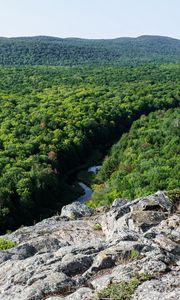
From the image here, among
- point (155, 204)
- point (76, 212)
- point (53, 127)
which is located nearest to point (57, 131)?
point (53, 127)

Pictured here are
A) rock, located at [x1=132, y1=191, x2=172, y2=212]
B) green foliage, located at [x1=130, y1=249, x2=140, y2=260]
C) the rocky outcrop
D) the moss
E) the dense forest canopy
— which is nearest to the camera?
the rocky outcrop

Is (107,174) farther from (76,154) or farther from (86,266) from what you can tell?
(86,266)

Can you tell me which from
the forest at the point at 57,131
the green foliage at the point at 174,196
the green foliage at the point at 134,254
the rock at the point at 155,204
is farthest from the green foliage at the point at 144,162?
the green foliage at the point at 134,254

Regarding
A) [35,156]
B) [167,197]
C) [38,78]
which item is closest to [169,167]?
[35,156]

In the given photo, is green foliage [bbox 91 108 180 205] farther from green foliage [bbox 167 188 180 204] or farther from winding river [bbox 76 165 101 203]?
green foliage [bbox 167 188 180 204]

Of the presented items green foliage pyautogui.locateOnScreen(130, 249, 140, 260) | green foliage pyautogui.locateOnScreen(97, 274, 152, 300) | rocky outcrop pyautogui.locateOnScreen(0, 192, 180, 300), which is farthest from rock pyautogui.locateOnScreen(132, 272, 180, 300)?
green foliage pyautogui.locateOnScreen(130, 249, 140, 260)
